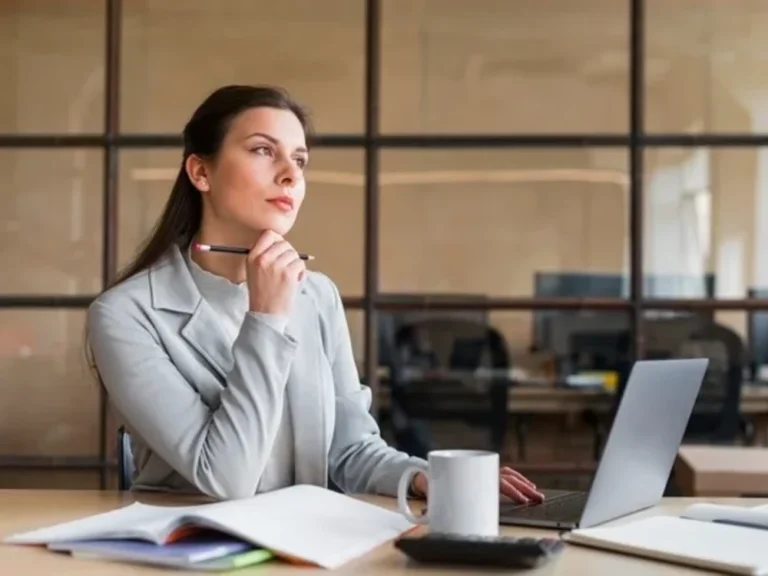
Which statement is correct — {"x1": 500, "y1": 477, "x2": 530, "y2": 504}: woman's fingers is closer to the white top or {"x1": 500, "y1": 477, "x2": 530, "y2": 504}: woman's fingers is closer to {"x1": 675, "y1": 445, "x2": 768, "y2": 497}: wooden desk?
the white top

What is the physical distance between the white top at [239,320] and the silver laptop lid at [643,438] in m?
0.56

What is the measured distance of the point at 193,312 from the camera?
1.65 meters

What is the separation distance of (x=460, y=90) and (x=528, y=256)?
476 millimetres

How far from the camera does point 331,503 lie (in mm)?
1331

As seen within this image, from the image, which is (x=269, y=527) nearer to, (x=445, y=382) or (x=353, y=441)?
(x=353, y=441)

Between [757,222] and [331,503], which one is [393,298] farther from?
[331,503]

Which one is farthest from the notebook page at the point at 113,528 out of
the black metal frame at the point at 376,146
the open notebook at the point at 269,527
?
the black metal frame at the point at 376,146

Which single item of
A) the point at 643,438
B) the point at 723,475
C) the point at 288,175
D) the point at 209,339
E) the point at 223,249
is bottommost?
the point at 723,475

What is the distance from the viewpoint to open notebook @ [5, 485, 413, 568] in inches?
43.1

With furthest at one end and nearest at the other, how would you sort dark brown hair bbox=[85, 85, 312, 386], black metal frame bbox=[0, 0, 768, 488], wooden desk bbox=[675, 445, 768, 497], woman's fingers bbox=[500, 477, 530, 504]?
1. black metal frame bbox=[0, 0, 768, 488]
2. wooden desk bbox=[675, 445, 768, 497]
3. dark brown hair bbox=[85, 85, 312, 386]
4. woman's fingers bbox=[500, 477, 530, 504]

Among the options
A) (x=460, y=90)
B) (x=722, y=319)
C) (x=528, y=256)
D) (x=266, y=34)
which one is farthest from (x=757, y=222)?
(x=266, y=34)

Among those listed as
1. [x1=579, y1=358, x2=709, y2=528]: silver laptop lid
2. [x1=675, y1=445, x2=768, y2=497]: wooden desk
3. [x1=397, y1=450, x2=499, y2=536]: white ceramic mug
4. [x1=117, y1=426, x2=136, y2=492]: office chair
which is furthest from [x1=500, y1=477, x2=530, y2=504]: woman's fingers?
[x1=675, y1=445, x2=768, y2=497]: wooden desk

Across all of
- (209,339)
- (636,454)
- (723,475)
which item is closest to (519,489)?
(636,454)

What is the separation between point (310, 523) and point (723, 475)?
1.44m
